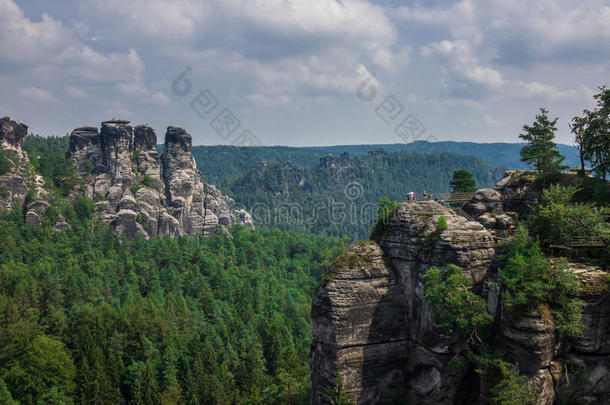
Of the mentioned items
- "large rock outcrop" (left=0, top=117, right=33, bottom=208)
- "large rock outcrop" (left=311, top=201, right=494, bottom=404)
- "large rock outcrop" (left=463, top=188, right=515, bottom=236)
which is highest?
"large rock outcrop" (left=0, top=117, right=33, bottom=208)

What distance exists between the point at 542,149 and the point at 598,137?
5422 mm

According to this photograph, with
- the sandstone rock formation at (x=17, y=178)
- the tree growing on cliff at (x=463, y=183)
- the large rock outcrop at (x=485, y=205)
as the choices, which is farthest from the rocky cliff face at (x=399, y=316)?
the sandstone rock formation at (x=17, y=178)

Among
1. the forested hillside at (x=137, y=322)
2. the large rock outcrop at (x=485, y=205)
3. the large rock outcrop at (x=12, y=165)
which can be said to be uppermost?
the large rock outcrop at (x=12, y=165)

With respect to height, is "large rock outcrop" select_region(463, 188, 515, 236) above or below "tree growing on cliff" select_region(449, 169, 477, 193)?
below

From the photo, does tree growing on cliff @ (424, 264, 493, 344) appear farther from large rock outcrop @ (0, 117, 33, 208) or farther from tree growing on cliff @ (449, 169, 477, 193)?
large rock outcrop @ (0, 117, 33, 208)

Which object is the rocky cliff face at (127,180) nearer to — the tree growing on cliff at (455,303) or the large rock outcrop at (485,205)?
the large rock outcrop at (485,205)

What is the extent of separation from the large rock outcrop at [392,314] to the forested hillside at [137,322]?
44.0ft

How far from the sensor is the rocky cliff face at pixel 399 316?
29.5m

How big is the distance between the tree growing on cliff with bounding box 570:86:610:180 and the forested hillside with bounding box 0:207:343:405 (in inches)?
1304

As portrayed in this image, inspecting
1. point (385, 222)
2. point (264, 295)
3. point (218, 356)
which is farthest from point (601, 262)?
point (264, 295)

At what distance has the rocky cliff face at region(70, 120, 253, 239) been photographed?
11288 centimetres

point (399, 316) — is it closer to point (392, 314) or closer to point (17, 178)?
point (392, 314)

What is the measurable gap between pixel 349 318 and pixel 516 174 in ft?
83.7

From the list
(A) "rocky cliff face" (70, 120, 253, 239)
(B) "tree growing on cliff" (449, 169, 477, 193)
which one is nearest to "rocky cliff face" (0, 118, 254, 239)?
(A) "rocky cliff face" (70, 120, 253, 239)
